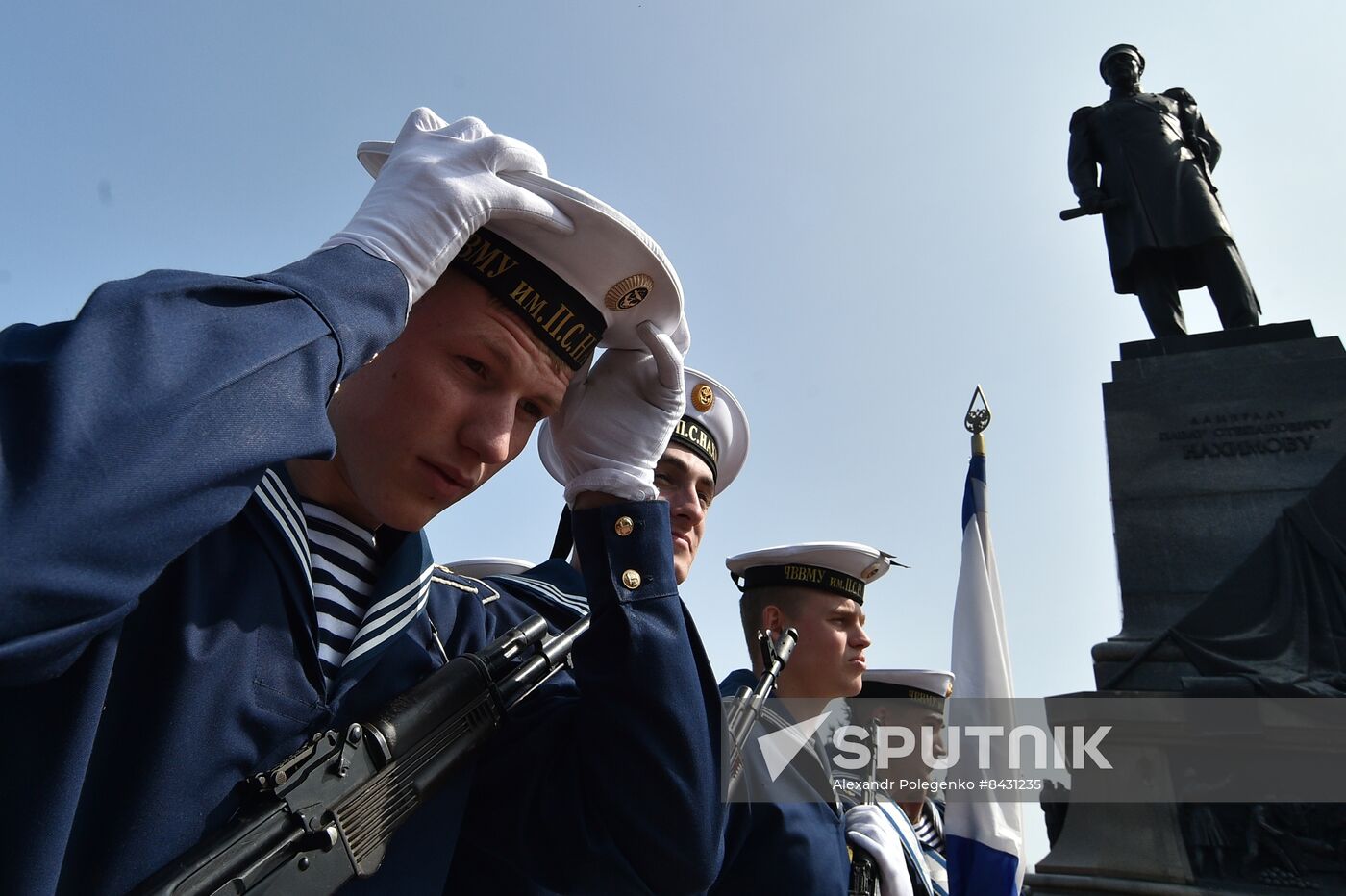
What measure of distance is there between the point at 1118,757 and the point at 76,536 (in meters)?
7.14

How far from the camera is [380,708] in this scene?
5.46 ft

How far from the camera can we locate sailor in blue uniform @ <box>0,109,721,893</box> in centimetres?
105

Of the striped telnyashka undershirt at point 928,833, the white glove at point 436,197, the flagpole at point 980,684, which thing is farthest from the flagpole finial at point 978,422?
the white glove at point 436,197

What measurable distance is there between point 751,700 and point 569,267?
1.61m

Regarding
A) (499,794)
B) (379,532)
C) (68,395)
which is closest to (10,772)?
(68,395)

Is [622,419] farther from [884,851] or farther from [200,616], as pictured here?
[884,851]

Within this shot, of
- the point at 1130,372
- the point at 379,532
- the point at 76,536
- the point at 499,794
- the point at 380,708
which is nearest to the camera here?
Answer: the point at 76,536

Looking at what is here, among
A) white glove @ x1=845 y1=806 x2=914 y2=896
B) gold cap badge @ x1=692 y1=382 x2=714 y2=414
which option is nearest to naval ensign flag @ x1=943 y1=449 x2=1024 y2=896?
white glove @ x1=845 y1=806 x2=914 y2=896

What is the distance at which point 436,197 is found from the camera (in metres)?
1.60

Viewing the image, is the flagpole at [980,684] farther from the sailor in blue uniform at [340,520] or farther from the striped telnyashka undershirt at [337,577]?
the striped telnyashka undershirt at [337,577]

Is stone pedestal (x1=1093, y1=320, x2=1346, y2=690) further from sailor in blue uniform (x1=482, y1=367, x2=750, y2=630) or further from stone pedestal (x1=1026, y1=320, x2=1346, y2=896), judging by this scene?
sailor in blue uniform (x1=482, y1=367, x2=750, y2=630)

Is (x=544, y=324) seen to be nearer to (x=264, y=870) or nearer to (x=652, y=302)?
(x=652, y=302)

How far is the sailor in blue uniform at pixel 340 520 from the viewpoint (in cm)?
105

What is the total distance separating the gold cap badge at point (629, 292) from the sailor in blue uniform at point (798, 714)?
5.11 feet
